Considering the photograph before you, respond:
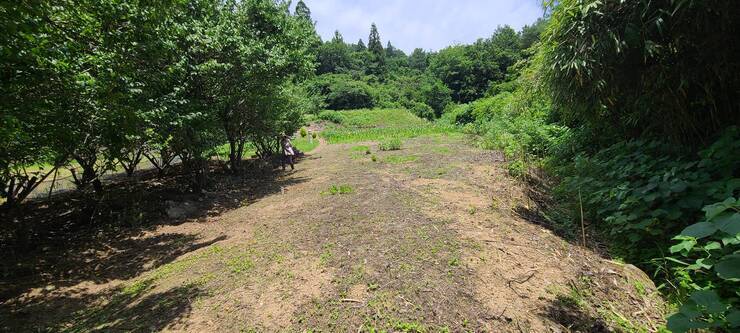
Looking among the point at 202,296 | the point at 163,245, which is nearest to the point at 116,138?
the point at 163,245

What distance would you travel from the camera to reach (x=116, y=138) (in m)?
6.14

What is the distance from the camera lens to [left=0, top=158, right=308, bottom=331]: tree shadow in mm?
4797

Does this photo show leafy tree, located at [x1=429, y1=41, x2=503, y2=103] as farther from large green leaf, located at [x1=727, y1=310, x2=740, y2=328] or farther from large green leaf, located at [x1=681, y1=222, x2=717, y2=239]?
large green leaf, located at [x1=727, y1=310, x2=740, y2=328]

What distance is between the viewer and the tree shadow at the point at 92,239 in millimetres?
4797

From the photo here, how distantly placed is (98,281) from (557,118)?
12.9 metres

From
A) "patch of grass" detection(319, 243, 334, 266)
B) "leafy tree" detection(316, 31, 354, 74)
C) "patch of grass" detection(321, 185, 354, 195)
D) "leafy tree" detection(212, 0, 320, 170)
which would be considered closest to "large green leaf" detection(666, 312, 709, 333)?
"patch of grass" detection(319, 243, 334, 266)

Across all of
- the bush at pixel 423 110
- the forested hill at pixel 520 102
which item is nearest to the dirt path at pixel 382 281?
the forested hill at pixel 520 102

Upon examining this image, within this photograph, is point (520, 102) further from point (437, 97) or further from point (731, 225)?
point (437, 97)

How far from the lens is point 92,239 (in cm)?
684

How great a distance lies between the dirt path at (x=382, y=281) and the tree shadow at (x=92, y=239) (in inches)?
7.2

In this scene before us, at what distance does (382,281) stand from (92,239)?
6.54 metres

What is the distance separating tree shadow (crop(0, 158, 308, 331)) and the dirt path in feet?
0.60

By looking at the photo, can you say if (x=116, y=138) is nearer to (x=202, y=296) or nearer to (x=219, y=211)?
(x=219, y=211)

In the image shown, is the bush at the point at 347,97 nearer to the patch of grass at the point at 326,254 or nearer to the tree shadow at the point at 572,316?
the patch of grass at the point at 326,254
